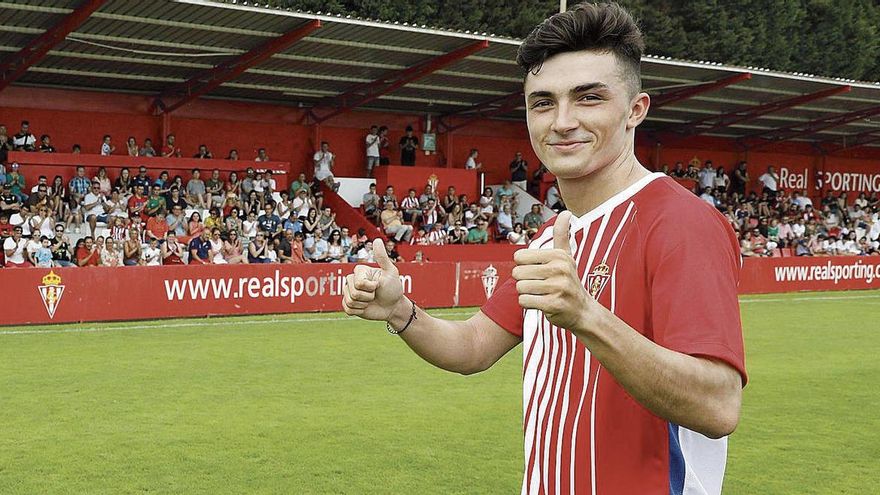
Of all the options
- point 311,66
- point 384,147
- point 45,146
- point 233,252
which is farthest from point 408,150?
point 45,146

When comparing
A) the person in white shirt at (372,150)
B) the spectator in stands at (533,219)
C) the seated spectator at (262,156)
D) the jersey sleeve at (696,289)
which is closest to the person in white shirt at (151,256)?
A: the seated spectator at (262,156)

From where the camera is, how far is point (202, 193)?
926 inches

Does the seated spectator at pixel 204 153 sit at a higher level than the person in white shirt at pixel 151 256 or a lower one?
higher

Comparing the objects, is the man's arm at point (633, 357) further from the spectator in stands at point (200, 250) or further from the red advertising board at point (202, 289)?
the spectator in stands at point (200, 250)

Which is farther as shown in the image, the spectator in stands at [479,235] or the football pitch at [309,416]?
the spectator in stands at [479,235]

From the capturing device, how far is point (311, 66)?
79.0 feet

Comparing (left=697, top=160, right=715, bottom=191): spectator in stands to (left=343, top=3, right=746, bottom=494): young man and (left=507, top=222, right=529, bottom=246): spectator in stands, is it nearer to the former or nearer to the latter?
(left=507, top=222, right=529, bottom=246): spectator in stands

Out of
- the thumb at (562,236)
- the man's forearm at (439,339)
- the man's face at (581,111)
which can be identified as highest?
the man's face at (581,111)

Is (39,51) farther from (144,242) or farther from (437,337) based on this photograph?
(437,337)

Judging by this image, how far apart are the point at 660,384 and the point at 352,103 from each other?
2556cm

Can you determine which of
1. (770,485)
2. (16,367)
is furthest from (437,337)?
(16,367)

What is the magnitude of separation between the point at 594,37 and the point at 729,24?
51.0 meters

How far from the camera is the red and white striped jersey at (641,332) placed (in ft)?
7.83

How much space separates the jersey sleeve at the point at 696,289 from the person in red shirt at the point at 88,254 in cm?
1768
